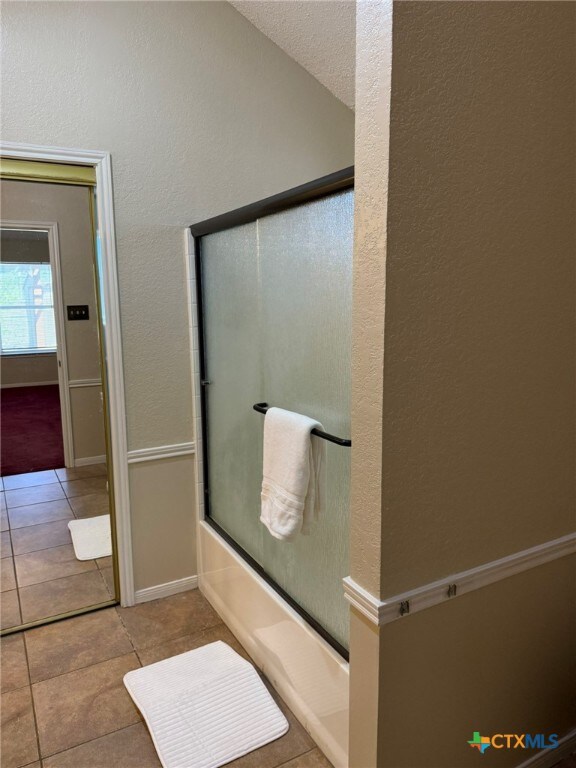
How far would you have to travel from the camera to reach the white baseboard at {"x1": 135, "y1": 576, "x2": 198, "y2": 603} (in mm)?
2416

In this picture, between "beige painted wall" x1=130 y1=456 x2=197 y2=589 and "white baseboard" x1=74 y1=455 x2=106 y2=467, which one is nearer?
"beige painted wall" x1=130 y1=456 x2=197 y2=589

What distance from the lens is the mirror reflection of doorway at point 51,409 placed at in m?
2.29

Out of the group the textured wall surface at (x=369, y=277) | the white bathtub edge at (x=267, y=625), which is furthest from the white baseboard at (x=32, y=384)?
the textured wall surface at (x=369, y=277)

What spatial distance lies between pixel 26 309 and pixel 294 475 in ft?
5.25

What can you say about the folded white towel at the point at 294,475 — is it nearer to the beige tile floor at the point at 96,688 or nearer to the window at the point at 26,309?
the beige tile floor at the point at 96,688

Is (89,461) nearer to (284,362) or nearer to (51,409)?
(51,409)

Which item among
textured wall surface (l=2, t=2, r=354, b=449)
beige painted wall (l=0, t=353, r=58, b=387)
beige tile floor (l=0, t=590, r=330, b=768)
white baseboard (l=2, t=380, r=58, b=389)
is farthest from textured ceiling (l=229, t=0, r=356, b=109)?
beige tile floor (l=0, t=590, r=330, b=768)

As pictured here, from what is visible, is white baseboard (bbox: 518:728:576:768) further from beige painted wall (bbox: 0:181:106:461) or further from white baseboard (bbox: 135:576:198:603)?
beige painted wall (bbox: 0:181:106:461)

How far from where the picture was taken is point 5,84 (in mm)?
1877

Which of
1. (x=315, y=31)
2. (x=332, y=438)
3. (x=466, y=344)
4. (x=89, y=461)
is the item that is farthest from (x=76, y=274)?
(x=466, y=344)

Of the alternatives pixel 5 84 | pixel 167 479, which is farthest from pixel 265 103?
pixel 167 479

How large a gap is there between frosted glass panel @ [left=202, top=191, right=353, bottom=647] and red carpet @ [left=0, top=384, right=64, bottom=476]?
903 millimetres

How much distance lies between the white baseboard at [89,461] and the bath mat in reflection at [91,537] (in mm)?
267

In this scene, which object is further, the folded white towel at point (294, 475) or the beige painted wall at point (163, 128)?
the beige painted wall at point (163, 128)
